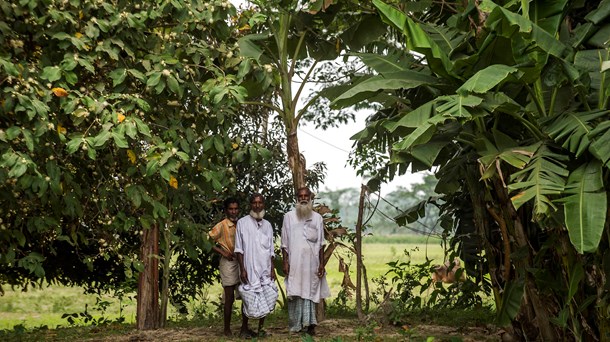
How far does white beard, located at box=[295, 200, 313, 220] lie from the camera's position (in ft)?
31.2

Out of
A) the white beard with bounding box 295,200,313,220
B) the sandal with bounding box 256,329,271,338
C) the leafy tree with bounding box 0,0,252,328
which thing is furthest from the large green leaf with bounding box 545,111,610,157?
the sandal with bounding box 256,329,271,338

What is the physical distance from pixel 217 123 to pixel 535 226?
3.13m

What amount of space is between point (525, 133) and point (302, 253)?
287cm

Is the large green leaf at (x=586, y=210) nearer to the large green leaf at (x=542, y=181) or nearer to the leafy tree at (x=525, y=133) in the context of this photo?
the leafy tree at (x=525, y=133)

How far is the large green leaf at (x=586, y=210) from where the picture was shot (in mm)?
6285

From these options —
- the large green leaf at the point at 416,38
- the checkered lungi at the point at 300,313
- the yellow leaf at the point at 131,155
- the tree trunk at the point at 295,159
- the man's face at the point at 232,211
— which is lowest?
the checkered lungi at the point at 300,313

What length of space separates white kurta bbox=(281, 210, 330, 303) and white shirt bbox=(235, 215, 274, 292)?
0.36 metres

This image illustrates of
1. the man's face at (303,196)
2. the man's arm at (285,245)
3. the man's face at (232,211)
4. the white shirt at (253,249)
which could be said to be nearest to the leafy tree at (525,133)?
the man's face at (303,196)

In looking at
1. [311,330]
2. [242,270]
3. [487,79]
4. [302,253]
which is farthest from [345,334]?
[487,79]

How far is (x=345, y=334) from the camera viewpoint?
9.66 m

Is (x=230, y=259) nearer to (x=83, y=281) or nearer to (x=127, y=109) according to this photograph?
(x=127, y=109)

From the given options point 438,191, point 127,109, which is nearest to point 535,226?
point 438,191

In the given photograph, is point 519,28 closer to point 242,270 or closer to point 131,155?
point 131,155

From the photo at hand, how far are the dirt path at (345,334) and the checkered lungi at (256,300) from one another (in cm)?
31
